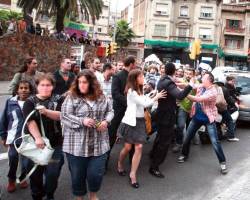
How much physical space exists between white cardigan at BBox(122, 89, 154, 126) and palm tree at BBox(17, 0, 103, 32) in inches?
788

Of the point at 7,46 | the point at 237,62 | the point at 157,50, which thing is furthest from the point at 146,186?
the point at 237,62

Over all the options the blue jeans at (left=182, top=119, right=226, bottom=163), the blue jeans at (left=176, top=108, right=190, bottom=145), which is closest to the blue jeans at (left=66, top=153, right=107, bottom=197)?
the blue jeans at (left=182, top=119, right=226, bottom=163)

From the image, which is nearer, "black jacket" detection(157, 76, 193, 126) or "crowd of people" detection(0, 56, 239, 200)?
"crowd of people" detection(0, 56, 239, 200)

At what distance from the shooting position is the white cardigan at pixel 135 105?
18.6ft

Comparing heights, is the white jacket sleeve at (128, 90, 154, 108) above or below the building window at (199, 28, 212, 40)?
below

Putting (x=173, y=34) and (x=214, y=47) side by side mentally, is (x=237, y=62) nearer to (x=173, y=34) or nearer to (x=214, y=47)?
(x=214, y=47)

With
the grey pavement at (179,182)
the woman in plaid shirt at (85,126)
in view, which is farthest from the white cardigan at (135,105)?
the woman in plaid shirt at (85,126)

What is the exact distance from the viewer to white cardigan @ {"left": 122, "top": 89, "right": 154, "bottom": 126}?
568cm

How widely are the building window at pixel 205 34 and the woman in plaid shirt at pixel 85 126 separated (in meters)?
56.6

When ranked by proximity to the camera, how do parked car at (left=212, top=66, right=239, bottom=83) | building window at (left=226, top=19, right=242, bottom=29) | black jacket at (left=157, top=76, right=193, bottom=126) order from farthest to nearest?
building window at (left=226, top=19, right=242, bottom=29)
parked car at (left=212, top=66, right=239, bottom=83)
black jacket at (left=157, top=76, right=193, bottom=126)

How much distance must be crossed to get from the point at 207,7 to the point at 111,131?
5614 cm

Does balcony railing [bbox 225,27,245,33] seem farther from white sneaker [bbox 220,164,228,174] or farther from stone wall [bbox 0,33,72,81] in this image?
white sneaker [bbox 220,164,228,174]

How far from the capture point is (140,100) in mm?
5676

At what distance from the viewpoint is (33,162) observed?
4551 mm
